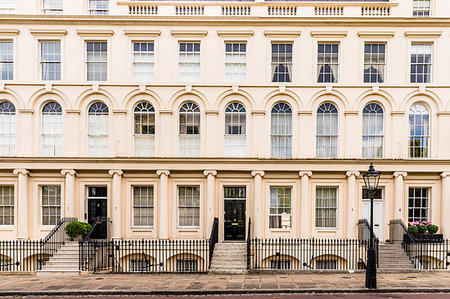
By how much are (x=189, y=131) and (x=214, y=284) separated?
28.4 ft

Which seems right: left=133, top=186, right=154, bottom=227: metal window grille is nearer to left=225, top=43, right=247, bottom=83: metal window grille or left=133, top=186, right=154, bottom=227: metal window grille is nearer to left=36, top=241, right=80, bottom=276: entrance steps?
left=36, top=241, right=80, bottom=276: entrance steps

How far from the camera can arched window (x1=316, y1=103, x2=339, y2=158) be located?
1908 cm

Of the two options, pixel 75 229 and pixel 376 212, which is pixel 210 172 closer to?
pixel 75 229

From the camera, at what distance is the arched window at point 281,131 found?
62.8 feet

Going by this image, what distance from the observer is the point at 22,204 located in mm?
18594

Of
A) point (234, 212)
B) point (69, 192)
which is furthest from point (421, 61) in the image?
point (69, 192)

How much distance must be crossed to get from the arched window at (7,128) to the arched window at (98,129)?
418cm

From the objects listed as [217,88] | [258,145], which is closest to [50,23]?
[217,88]

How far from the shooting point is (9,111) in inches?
757

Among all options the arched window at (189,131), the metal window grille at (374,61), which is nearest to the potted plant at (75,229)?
the arched window at (189,131)

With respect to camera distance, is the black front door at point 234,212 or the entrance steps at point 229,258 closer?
the entrance steps at point 229,258

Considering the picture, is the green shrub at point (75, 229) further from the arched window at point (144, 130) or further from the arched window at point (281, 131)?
the arched window at point (281, 131)

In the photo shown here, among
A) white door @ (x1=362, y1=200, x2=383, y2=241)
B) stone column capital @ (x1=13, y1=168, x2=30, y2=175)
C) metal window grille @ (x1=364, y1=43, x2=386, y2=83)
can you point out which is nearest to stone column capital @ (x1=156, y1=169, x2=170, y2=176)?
stone column capital @ (x1=13, y1=168, x2=30, y2=175)

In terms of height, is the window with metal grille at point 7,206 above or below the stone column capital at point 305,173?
below
